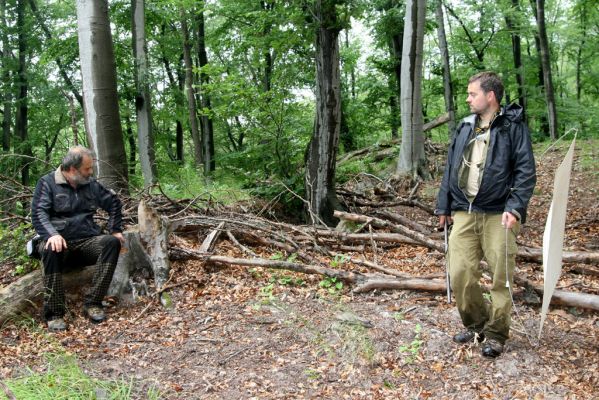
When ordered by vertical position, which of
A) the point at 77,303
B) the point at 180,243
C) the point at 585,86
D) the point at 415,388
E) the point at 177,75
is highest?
the point at 177,75

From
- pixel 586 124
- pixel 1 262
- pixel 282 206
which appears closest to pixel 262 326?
pixel 1 262

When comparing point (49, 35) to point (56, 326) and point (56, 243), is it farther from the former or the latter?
point (56, 326)

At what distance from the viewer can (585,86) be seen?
25984mm

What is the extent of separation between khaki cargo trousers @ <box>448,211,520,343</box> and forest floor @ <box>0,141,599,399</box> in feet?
0.92

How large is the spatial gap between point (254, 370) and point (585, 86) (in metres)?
28.8

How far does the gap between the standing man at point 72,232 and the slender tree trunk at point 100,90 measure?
1.68 meters

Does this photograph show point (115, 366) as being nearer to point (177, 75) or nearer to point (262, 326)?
point (262, 326)

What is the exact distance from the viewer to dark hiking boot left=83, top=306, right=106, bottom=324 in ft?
14.5

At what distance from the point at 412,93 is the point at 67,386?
30.5ft

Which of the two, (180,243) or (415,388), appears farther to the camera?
(180,243)

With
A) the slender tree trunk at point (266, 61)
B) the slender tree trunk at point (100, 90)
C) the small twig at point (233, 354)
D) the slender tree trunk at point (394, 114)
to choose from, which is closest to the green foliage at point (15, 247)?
the slender tree trunk at point (100, 90)

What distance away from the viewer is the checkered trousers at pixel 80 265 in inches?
170

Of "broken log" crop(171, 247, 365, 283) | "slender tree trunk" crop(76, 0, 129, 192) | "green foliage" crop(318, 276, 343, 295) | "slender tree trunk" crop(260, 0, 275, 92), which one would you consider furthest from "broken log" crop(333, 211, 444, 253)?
"slender tree trunk" crop(260, 0, 275, 92)

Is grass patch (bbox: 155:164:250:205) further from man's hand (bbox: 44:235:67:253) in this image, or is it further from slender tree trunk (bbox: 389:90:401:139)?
slender tree trunk (bbox: 389:90:401:139)
